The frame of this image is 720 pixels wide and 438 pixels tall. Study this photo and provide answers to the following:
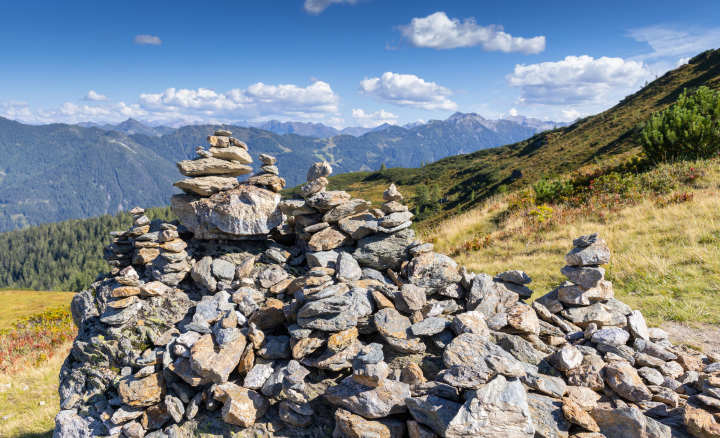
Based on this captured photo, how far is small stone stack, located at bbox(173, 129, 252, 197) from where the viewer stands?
10742mm

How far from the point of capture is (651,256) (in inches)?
496

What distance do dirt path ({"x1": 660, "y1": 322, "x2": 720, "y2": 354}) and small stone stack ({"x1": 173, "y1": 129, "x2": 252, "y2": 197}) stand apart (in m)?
13.1

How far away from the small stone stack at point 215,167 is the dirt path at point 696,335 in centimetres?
1311

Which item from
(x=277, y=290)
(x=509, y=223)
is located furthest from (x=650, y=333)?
(x=509, y=223)

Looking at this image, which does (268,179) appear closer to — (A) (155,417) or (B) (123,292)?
(B) (123,292)

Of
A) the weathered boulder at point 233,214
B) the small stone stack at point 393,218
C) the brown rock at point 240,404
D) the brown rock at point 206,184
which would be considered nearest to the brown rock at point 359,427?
the brown rock at point 240,404

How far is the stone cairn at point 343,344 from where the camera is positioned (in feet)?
Result: 18.2

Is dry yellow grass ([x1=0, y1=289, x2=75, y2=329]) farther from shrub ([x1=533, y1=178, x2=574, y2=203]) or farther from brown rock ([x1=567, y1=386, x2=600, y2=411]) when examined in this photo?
shrub ([x1=533, y1=178, x2=574, y2=203])

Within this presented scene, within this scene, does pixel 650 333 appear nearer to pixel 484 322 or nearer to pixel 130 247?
pixel 484 322

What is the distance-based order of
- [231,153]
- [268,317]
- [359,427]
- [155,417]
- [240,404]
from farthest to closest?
[231,153] → [268,317] → [155,417] → [240,404] → [359,427]

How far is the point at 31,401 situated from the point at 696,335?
24.4m

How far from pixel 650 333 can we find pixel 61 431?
1434 centimetres

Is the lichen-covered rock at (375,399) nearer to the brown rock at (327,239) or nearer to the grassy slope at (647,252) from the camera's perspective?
the brown rock at (327,239)

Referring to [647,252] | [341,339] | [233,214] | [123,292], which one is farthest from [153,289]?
[647,252]
